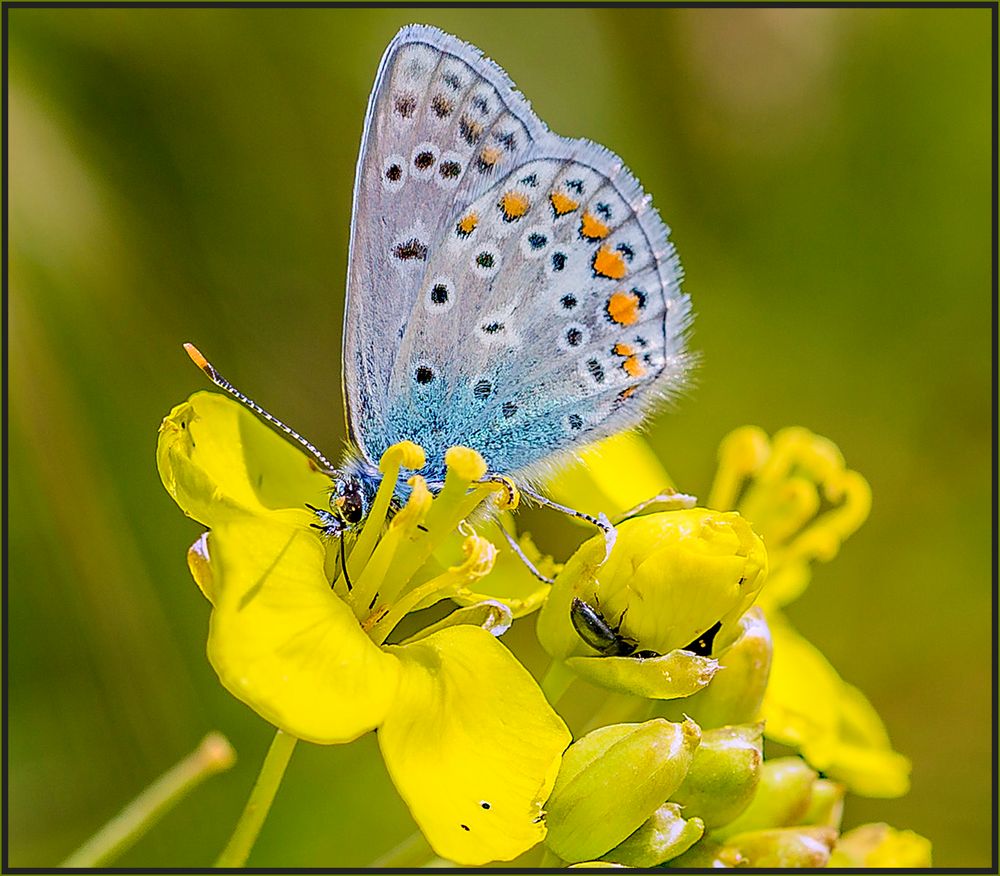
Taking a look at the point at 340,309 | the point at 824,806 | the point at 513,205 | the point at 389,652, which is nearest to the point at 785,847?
the point at 824,806

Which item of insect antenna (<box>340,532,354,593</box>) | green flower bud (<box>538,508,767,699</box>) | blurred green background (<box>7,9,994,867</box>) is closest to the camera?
green flower bud (<box>538,508,767,699</box>)

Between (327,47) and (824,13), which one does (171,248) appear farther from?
(824,13)

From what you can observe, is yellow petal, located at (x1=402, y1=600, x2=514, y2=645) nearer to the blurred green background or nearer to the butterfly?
the butterfly

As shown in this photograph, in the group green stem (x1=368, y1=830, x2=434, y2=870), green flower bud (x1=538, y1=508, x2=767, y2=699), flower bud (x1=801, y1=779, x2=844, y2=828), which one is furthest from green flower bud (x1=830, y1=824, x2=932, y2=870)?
green stem (x1=368, y1=830, x2=434, y2=870)

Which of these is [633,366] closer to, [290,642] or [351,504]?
[351,504]

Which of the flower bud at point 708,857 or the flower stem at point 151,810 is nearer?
the flower bud at point 708,857

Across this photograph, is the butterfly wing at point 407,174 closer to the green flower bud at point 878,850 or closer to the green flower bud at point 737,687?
the green flower bud at point 737,687

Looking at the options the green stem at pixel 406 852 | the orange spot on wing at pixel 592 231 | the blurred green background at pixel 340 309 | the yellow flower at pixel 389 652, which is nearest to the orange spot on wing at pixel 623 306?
the orange spot on wing at pixel 592 231
